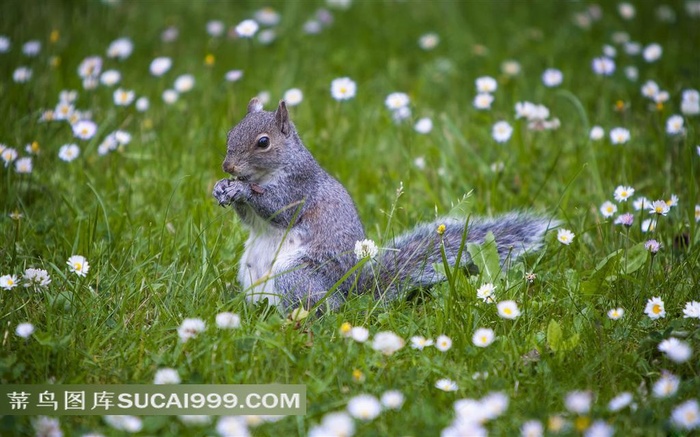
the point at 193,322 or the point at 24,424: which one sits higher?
the point at 193,322

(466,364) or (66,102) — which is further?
(66,102)

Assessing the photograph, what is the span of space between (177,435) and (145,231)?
1.41m

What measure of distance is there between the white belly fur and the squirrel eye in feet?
1.02

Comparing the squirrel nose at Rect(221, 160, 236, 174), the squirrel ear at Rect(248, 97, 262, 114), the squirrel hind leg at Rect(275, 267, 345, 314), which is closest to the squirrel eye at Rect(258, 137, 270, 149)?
the squirrel nose at Rect(221, 160, 236, 174)

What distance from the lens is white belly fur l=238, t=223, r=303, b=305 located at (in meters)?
3.09

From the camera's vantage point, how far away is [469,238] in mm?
3328

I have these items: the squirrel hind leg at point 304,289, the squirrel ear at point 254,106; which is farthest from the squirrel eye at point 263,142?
the squirrel hind leg at point 304,289

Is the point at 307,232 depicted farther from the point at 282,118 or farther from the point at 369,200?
the point at 369,200

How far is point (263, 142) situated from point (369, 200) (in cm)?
94

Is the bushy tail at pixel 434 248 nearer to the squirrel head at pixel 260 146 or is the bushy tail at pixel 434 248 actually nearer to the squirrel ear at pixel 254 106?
the squirrel head at pixel 260 146

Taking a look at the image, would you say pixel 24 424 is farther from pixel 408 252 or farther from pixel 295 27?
pixel 295 27

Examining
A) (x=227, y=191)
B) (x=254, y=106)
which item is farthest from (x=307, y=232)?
(x=254, y=106)

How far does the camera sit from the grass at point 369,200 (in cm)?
265

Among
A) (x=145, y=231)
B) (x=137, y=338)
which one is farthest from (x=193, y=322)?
(x=145, y=231)
